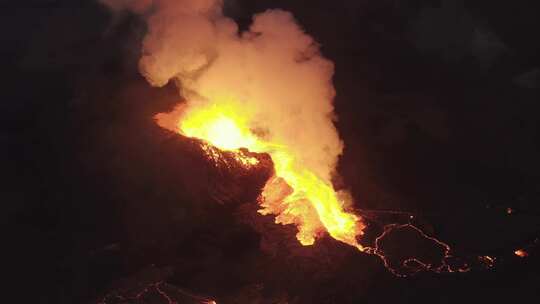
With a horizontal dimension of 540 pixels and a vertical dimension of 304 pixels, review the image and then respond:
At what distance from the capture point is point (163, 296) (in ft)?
35.6

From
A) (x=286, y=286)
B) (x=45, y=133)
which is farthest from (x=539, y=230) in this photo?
(x=45, y=133)

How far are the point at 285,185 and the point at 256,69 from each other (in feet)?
11.8

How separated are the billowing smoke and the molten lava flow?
313 mm

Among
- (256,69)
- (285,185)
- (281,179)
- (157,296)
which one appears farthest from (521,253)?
(256,69)

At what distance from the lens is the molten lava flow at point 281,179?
40.3ft

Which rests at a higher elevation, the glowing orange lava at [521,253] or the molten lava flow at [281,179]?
the molten lava flow at [281,179]

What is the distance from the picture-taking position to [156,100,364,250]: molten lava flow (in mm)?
12289

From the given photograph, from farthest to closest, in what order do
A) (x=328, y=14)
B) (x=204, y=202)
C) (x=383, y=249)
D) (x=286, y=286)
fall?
(x=328, y=14) → (x=204, y=202) → (x=383, y=249) → (x=286, y=286)

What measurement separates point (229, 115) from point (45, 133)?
18.1 ft

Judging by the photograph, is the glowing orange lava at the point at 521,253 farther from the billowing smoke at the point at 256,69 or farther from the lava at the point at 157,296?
the lava at the point at 157,296

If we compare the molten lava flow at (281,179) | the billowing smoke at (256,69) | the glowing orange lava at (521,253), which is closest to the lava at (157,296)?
the molten lava flow at (281,179)

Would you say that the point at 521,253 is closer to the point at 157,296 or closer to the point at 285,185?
the point at 285,185

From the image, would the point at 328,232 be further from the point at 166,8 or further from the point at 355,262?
the point at 166,8

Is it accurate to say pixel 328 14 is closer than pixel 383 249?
No
